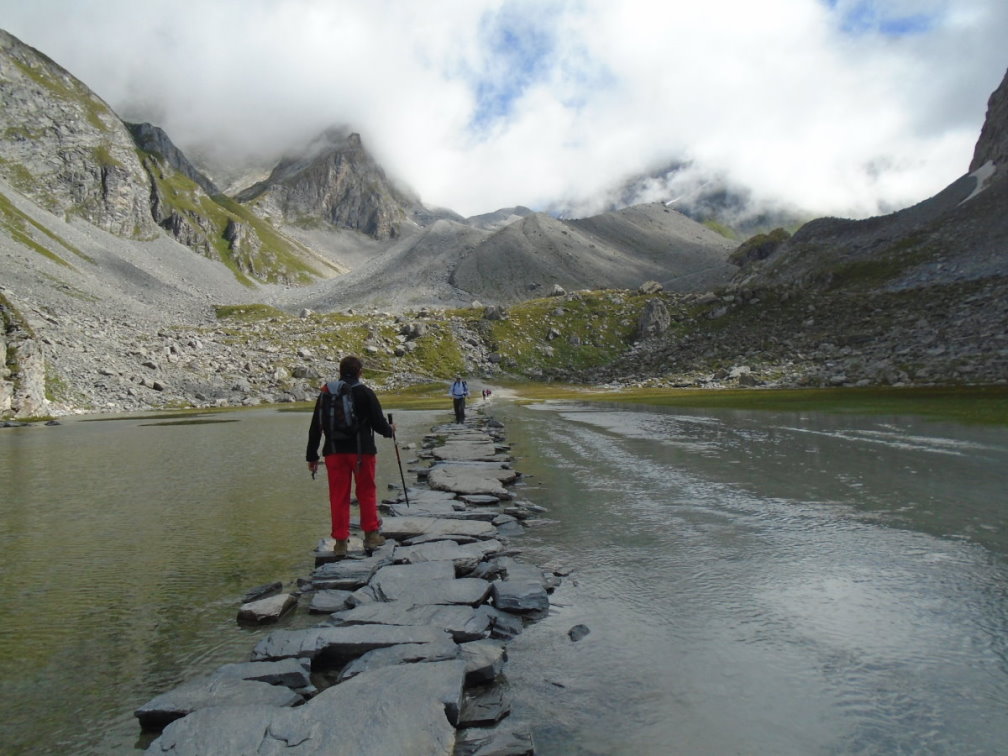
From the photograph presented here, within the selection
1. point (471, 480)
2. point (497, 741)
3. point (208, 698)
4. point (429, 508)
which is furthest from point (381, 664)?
point (471, 480)

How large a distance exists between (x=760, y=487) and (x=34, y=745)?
1410cm

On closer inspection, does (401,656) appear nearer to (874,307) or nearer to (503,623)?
(503,623)

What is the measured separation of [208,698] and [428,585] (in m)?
3.26

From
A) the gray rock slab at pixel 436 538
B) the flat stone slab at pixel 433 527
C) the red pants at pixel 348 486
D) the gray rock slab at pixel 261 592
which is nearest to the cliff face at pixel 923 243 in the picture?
the flat stone slab at pixel 433 527

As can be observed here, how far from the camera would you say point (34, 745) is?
469cm

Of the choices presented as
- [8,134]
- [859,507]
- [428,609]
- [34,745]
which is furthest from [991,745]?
[8,134]

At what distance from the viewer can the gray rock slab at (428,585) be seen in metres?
7.60

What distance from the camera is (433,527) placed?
438 inches

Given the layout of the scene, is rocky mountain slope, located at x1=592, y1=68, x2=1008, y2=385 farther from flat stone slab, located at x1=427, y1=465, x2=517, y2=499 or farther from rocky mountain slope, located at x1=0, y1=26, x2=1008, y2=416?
flat stone slab, located at x1=427, y1=465, x2=517, y2=499

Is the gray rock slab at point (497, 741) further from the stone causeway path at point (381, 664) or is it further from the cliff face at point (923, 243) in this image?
the cliff face at point (923, 243)

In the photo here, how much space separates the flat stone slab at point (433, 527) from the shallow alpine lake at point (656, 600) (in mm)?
763

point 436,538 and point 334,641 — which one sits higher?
point 334,641

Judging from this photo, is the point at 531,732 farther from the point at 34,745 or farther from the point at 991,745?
the point at 34,745

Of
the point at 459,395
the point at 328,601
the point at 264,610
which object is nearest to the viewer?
the point at 264,610
